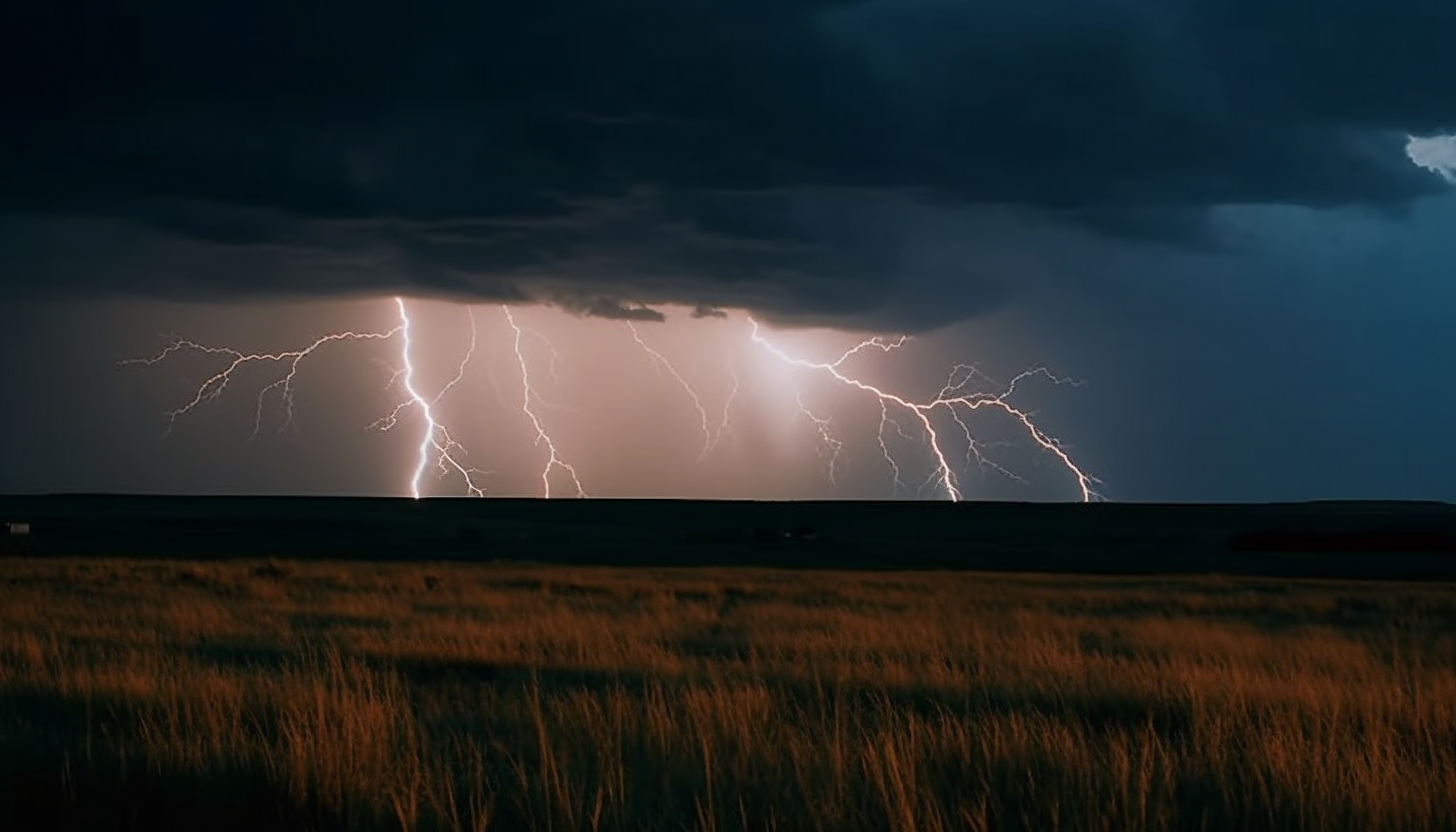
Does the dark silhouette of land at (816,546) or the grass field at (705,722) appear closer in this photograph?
the grass field at (705,722)

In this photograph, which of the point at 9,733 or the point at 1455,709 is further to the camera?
the point at 1455,709

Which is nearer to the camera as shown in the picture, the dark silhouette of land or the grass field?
the grass field

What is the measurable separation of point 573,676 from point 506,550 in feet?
160

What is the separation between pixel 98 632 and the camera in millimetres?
17078

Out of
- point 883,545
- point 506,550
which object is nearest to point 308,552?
point 506,550

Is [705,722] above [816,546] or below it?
above

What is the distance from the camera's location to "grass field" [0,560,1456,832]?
22.8ft

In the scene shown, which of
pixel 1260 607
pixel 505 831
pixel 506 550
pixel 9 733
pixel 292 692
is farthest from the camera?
pixel 506 550

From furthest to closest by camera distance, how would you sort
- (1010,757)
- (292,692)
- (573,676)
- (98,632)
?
(98,632) → (573,676) → (292,692) → (1010,757)

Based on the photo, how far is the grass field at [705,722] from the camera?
6.95 metres

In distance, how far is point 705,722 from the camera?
9.20m

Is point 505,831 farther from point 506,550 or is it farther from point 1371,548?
point 1371,548

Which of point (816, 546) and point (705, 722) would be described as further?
point (816, 546)

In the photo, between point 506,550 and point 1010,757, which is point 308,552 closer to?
point 506,550
